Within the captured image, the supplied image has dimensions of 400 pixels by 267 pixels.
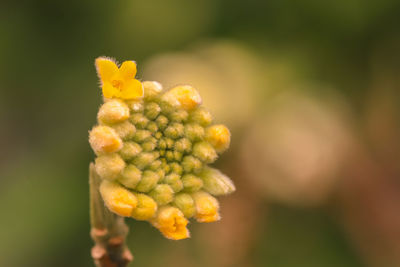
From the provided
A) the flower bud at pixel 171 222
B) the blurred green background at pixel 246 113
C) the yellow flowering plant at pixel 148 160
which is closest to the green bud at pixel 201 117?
the yellow flowering plant at pixel 148 160

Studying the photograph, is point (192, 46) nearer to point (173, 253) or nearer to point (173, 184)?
point (173, 253)

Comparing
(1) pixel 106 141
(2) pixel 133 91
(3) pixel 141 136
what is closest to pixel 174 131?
(3) pixel 141 136

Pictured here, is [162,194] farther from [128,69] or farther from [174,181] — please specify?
[128,69]

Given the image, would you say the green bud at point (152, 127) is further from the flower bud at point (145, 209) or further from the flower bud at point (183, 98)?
the flower bud at point (145, 209)

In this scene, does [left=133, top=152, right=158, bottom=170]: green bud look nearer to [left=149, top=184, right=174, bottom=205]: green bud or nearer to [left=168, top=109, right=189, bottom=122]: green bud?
→ [left=149, top=184, right=174, bottom=205]: green bud

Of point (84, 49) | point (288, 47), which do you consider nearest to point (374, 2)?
point (288, 47)

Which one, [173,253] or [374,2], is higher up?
[374,2]
